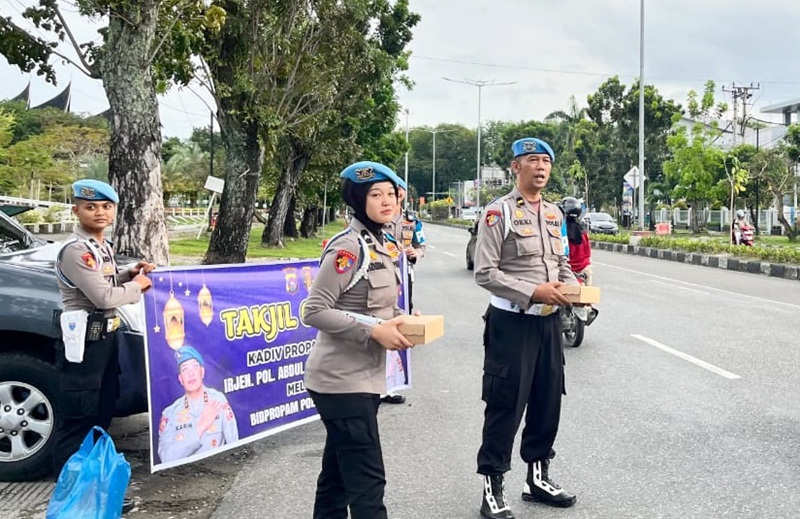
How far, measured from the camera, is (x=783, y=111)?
59.8 meters

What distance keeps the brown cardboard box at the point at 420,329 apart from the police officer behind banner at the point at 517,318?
1011mm

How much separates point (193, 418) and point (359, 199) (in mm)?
2146

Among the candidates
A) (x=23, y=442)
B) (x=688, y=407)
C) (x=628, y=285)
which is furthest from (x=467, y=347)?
→ (x=628, y=285)

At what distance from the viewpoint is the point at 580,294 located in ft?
12.1

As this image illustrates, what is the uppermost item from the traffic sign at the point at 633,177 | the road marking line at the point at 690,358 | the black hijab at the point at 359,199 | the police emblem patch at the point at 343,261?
the traffic sign at the point at 633,177

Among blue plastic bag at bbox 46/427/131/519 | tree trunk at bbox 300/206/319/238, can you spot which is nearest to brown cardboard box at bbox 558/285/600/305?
blue plastic bag at bbox 46/427/131/519

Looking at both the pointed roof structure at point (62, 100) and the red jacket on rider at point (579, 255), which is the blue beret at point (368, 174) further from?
the pointed roof structure at point (62, 100)

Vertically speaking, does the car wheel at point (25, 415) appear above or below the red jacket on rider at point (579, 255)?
below

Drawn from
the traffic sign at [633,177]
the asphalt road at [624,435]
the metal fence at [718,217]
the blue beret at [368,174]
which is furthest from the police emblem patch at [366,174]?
the metal fence at [718,217]

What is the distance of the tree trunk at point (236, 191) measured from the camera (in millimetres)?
17094

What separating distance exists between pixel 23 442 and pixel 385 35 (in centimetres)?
2668

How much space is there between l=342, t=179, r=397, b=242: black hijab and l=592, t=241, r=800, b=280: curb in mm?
18032

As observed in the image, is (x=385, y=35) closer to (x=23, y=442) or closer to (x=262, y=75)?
(x=262, y=75)

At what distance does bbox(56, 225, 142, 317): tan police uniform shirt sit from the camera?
12.8ft
